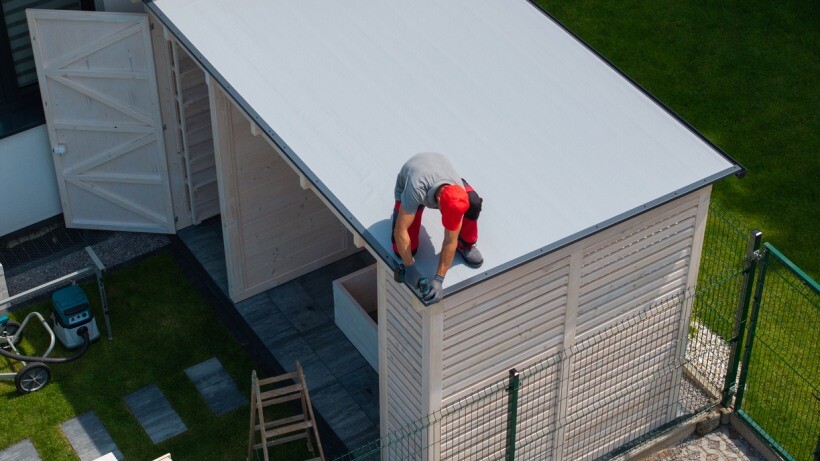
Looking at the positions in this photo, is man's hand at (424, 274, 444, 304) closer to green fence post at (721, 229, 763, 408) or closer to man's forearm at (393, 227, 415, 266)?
man's forearm at (393, 227, 415, 266)

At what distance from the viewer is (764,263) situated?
13.7 meters

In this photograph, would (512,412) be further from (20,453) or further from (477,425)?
(20,453)

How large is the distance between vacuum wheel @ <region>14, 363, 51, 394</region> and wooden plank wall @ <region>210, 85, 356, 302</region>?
258cm

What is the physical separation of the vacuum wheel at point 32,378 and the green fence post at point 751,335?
26.5 ft

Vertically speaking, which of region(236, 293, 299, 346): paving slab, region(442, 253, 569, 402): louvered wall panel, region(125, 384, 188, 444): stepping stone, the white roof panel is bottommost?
region(125, 384, 188, 444): stepping stone

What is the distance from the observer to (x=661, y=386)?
1430 centimetres

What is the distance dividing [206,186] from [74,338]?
9.57 ft

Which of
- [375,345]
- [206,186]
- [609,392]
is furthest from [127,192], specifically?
[609,392]

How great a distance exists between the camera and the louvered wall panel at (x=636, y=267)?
12.6 meters

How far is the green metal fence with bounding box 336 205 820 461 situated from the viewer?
12.9 m

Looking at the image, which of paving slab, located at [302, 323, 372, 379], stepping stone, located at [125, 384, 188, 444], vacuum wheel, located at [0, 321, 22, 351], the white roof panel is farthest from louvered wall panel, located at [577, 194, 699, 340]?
vacuum wheel, located at [0, 321, 22, 351]

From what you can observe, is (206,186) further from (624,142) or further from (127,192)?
(624,142)

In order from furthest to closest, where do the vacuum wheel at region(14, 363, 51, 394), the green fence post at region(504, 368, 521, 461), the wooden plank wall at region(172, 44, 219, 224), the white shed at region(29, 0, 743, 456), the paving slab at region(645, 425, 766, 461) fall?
the wooden plank wall at region(172, 44, 219, 224) < the vacuum wheel at region(14, 363, 51, 394) < the paving slab at region(645, 425, 766, 461) < the green fence post at region(504, 368, 521, 461) < the white shed at region(29, 0, 743, 456)

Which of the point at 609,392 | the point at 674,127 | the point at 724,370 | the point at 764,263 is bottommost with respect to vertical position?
the point at 724,370
